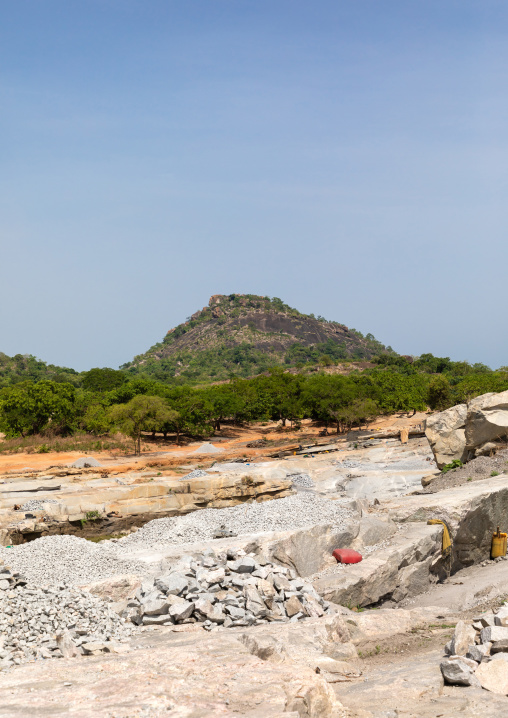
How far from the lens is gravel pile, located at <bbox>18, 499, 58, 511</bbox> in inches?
749

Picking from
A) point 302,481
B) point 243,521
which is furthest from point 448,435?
point 243,521

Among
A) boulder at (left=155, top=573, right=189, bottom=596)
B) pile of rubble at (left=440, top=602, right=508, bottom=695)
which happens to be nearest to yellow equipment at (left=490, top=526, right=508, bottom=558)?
pile of rubble at (left=440, top=602, right=508, bottom=695)

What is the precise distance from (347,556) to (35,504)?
1243cm

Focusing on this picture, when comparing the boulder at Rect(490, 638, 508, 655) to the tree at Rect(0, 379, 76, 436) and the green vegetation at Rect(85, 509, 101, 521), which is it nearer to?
the green vegetation at Rect(85, 509, 101, 521)

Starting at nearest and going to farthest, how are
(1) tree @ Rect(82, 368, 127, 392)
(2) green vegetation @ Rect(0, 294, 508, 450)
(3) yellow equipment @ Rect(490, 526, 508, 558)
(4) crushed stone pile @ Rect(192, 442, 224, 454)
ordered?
(3) yellow equipment @ Rect(490, 526, 508, 558) → (4) crushed stone pile @ Rect(192, 442, 224, 454) → (2) green vegetation @ Rect(0, 294, 508, 450) → (1) tree @ Rect(82, 368, 127, 392)

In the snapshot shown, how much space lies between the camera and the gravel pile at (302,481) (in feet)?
85.6

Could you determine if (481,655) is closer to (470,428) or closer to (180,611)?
(180,611)

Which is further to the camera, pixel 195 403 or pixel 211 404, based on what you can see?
pixel 211 404

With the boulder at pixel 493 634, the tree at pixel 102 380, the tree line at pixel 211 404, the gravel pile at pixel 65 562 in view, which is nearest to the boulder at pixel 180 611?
the gravel pile at pixel 65 562

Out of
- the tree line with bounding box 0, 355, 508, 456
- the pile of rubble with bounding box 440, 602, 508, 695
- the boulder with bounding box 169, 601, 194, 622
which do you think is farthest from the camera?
the tree line with bounding box 0, 355, 508, 456

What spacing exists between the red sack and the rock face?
8940 mm

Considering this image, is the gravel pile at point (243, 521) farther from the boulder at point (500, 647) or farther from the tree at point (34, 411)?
the tree at point (34, 411)

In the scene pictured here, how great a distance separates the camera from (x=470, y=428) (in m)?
19.6

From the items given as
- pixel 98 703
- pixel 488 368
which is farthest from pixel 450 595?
pixel 488 368
